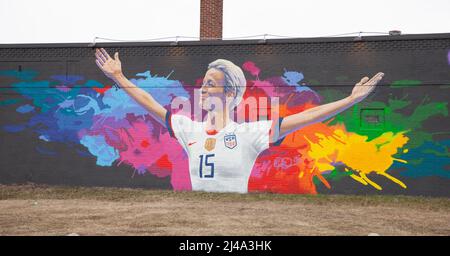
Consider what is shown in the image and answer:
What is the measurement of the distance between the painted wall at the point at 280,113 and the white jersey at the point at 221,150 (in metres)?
0.32

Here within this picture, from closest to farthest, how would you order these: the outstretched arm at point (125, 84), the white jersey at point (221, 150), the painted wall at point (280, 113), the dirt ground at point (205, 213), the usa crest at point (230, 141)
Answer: the dirt ground at point (205, 213), the painted wall at point (280, 113), the white jersey at point (221, 150), the usa crest at point (230, 141), the outstretched arm at point (125, 84)

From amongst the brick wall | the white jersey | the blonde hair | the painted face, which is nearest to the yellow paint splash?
the white jersey

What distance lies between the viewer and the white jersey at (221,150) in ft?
63.6

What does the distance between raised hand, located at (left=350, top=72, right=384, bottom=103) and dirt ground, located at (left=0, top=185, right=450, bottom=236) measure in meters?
3.03

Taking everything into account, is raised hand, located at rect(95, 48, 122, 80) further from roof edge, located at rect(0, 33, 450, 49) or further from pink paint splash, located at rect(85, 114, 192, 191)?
pink paint splash, located at rect(85, 114, 192, 191)

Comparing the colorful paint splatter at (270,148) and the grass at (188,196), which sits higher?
the colorful paint splatter at (270,148)

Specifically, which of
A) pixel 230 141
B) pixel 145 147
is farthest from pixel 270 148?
pixel 145 147

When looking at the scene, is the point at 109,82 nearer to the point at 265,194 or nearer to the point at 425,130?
the point at 265,194

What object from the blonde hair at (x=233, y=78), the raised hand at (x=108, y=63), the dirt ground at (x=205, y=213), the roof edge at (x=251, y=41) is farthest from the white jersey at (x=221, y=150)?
the roof edge at (x=251, y=41)

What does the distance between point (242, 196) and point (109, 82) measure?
5.78 metres

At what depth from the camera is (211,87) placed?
776 inches

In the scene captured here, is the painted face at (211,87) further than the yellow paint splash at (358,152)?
Yes

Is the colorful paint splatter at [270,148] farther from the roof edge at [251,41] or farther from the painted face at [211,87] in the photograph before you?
the roof edge at [251,41]

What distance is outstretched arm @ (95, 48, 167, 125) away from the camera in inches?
785
